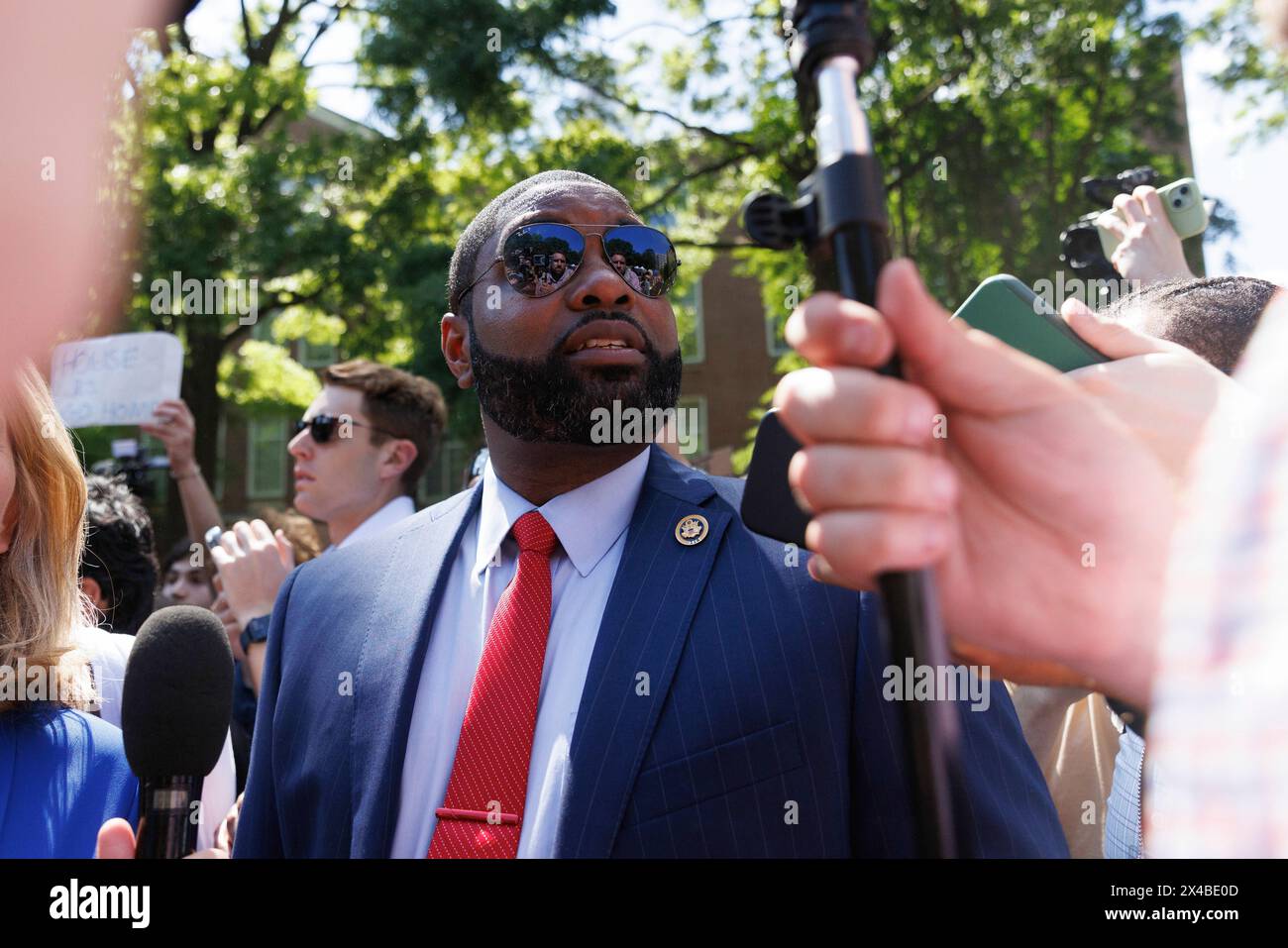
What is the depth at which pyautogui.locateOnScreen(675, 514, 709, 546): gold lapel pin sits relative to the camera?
223cm

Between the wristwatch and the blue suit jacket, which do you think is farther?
the wristwatch

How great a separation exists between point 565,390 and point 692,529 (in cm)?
51

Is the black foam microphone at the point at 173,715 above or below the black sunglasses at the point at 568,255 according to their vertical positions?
below

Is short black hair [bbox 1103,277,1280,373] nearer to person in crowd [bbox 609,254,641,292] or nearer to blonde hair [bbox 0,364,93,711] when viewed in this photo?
person in crowd [bbox 609,254,641,292]

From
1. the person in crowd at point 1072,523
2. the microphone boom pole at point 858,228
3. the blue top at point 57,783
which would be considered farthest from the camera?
the blue top at point 57,783

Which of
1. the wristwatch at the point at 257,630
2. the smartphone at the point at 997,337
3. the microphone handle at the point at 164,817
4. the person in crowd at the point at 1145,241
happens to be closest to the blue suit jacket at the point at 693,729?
the microphone handle at the point at 164,817

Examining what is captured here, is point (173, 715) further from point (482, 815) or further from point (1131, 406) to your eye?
point (1131, 406)

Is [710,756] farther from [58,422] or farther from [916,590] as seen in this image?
[58,422]

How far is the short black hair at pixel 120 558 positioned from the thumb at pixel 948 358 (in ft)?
13.0

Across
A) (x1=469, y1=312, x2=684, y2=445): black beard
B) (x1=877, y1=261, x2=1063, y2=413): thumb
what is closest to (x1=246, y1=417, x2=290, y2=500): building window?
(x1=469, y1=312, x2=684, y2=445): black beard

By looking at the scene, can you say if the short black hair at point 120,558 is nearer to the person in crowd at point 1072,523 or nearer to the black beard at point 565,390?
the black beard at point 565,390

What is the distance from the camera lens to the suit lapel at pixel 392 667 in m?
2.05

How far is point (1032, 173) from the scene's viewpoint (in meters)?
13.3

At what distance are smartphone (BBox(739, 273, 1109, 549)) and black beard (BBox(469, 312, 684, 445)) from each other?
101 cm
